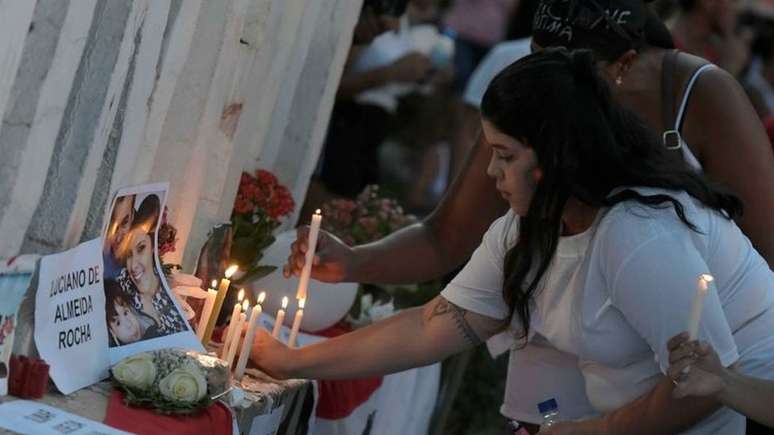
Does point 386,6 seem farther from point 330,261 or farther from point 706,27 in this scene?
point 706,27

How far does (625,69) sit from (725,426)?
1.01m

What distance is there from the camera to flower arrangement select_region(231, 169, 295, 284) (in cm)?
450

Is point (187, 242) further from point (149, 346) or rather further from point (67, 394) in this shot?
point (67, 394)

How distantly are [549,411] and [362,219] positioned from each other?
68.4 inches

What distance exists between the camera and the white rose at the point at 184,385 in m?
3.34

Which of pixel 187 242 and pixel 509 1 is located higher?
pixel 509 1

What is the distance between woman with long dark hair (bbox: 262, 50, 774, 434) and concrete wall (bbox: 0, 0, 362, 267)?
797 millimetres

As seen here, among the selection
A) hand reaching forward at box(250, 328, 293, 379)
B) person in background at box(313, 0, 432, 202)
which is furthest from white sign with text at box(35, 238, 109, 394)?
person in background at box(313, 0, 432, 202)

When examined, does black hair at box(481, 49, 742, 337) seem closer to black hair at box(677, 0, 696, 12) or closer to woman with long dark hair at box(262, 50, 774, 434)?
woman with long dark hair at box(262, 50, 774, 434)

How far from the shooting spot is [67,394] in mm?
3340

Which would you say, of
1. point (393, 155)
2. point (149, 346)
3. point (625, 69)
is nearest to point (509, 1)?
point (393, 155)

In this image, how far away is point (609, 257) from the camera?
330 centimetres

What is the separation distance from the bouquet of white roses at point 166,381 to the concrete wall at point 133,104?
0.30 metres

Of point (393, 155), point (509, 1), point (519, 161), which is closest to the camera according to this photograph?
point (519, 161)
